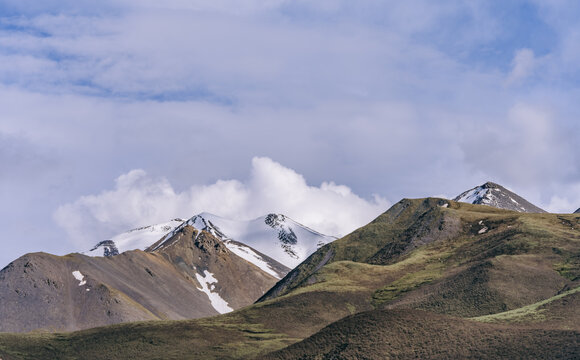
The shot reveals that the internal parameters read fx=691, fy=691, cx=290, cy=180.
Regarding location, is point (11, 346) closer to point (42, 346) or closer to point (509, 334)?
point (42, 346)

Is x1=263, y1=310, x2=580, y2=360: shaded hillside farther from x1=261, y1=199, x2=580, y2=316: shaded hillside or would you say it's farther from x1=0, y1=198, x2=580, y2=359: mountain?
x1=261, y1=199, x2=580, y2=316: shaded hillside

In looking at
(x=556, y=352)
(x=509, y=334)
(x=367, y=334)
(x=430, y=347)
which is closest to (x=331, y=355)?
(x=367, y=334)

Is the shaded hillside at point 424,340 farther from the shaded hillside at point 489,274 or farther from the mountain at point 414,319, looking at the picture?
the shaded hillside at point 489,274

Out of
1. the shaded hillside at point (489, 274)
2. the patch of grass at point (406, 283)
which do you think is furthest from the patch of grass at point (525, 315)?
the patch of grass at point (406, 283)

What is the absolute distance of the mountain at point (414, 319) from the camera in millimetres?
83000

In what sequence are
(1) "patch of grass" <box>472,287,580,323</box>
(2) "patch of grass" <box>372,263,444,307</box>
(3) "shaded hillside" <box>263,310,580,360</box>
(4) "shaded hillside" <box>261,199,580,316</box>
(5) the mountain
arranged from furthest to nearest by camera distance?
1. (2) "patch of grass" <box>372,263,444,307</box>
2. (4) "shaded hillside" <box>261,199,580,316</box>
3. (1) "patch of grass" <box>472,287,580,323</box>
4. (5) the mountain
5. (3) "shaded hillside" <box>263,310,580,360</box>

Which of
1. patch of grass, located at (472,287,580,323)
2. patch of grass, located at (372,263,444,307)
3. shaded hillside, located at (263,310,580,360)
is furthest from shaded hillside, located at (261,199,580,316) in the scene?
shaded hillside, located at (263,310,580,360)

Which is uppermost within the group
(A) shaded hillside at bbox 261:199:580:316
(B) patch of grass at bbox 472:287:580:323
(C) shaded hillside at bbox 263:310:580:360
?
(A) shaded hillside at bbox 261:199:580:316

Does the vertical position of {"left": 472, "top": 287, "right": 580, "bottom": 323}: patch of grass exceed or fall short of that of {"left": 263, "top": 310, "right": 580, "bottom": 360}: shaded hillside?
it exceeds it

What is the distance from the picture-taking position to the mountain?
83.0 meters

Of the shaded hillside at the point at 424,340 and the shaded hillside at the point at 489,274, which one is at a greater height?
the shaded hillside at the point at 489,274

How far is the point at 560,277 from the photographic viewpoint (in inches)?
5817

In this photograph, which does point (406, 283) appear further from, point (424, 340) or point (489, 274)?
point (424, 340)

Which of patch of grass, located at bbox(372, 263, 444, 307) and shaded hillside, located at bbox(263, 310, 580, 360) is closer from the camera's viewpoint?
shaded hillside, located at bbox(263, 310, 580, 360)
